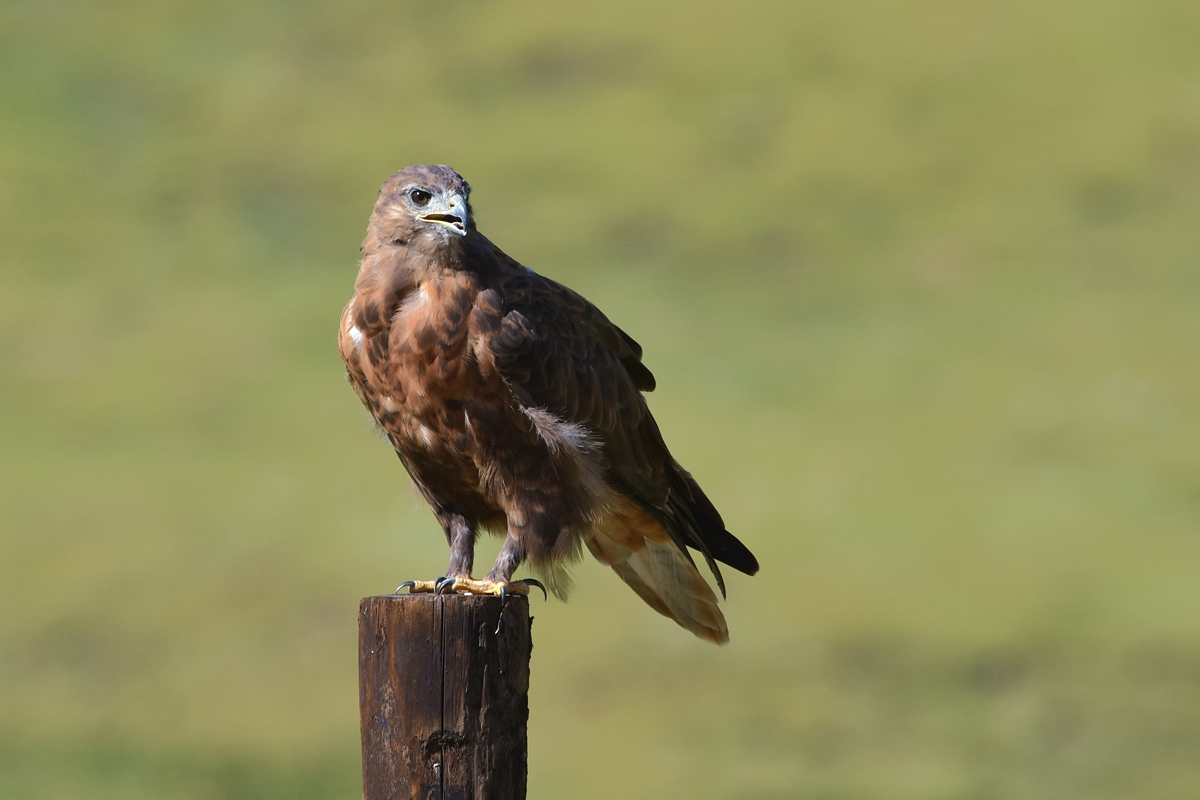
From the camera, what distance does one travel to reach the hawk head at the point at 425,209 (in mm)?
4941

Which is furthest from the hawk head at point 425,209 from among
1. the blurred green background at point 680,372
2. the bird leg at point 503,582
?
the blurred green background at point 680,372

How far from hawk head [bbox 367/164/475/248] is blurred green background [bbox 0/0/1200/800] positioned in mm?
10395

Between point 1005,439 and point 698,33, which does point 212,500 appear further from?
point 698,33

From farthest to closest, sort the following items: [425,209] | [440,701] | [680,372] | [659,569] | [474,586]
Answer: [680,372], [659,569], [425,209], [474,586], [440,701]

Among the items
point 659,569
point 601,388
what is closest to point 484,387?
point 601,388

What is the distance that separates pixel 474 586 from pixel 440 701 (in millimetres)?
817

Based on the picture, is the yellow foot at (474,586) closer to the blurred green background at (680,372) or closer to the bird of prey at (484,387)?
the bird of prey at (484,387)

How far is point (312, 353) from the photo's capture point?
22.2 m

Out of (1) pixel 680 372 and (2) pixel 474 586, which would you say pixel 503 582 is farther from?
(1) pixel 680 372

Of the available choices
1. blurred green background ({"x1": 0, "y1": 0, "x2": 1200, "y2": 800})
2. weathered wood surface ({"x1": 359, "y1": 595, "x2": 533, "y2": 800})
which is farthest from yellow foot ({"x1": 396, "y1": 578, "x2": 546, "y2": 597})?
blurred green background ({"x1": 0, "y1": 0, "x2": 1200, "y2": 800})

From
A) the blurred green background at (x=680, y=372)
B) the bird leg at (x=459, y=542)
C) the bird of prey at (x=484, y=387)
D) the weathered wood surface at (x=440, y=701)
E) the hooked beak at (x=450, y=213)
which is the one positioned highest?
the blurred green background at (x=680, y=372)

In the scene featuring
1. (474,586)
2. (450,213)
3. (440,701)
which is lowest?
(440,701)

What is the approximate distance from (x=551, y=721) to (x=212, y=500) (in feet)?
21.1

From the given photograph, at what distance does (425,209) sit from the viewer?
16.4 ft
